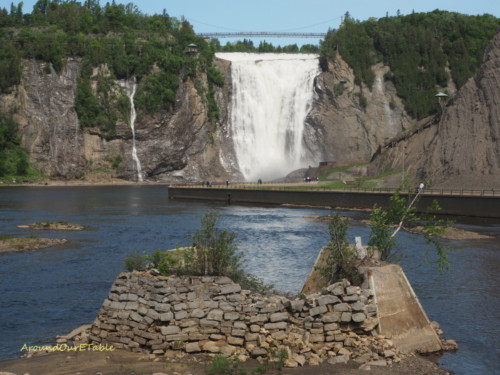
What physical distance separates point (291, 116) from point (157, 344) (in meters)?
137

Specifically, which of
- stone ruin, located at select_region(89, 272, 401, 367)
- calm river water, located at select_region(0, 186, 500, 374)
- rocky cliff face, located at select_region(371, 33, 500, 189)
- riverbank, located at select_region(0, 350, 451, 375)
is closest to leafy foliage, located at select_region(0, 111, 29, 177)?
calm river water, located at select_region(0, 186, 500, 374)

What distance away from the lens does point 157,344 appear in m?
17.1

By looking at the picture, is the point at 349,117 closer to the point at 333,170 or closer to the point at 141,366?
the point at 333,170

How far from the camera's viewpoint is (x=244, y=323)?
17062 mm

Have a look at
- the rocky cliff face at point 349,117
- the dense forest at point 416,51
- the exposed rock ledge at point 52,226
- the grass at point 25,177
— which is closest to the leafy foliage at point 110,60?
the grass at point 25,177

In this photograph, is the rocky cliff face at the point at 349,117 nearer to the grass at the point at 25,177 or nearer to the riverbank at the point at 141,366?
the grass at the point at 25,177

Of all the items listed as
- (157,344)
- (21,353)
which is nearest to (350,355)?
(157,344)

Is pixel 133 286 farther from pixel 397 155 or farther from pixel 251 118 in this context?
pixel 251 118

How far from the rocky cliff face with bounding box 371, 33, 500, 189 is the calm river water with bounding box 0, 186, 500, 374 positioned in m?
12.8

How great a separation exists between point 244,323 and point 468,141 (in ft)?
209

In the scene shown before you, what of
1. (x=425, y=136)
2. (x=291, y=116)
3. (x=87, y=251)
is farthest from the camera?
(x=291, y=116)

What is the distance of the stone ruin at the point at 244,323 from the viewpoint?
17.0 metres

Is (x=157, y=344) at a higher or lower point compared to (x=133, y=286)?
lower

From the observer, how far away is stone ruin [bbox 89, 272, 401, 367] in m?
17.0
